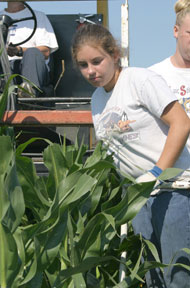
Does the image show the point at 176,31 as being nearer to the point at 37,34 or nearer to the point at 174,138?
the point at 174,138

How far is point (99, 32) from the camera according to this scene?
8.14 feet

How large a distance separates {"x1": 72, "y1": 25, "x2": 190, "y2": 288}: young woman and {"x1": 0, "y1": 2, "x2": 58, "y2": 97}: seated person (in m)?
1.68

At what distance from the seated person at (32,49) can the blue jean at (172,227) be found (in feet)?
6.57

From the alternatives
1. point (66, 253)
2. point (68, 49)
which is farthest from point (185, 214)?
point (68, 49)

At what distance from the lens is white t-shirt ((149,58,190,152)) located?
2400mm

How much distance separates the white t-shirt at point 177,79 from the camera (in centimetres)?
240

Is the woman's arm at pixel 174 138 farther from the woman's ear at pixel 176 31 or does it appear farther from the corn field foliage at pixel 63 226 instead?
the woman's ear at pixel 176 31

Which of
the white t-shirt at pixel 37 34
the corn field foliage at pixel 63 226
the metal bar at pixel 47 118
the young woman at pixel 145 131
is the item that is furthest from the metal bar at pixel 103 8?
the corn field foliage at pixel 63 226

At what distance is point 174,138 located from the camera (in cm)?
212

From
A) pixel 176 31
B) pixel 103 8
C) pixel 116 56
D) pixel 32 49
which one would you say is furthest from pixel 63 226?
pixel 103 8

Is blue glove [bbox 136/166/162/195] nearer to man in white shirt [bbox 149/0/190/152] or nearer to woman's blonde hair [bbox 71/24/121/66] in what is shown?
man in white shirt [bbox 149/0/190/152]

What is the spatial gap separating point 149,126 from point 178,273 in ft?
1.76

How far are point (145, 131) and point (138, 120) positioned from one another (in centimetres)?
5

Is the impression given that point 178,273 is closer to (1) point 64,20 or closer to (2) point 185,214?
(2) point 185,214
